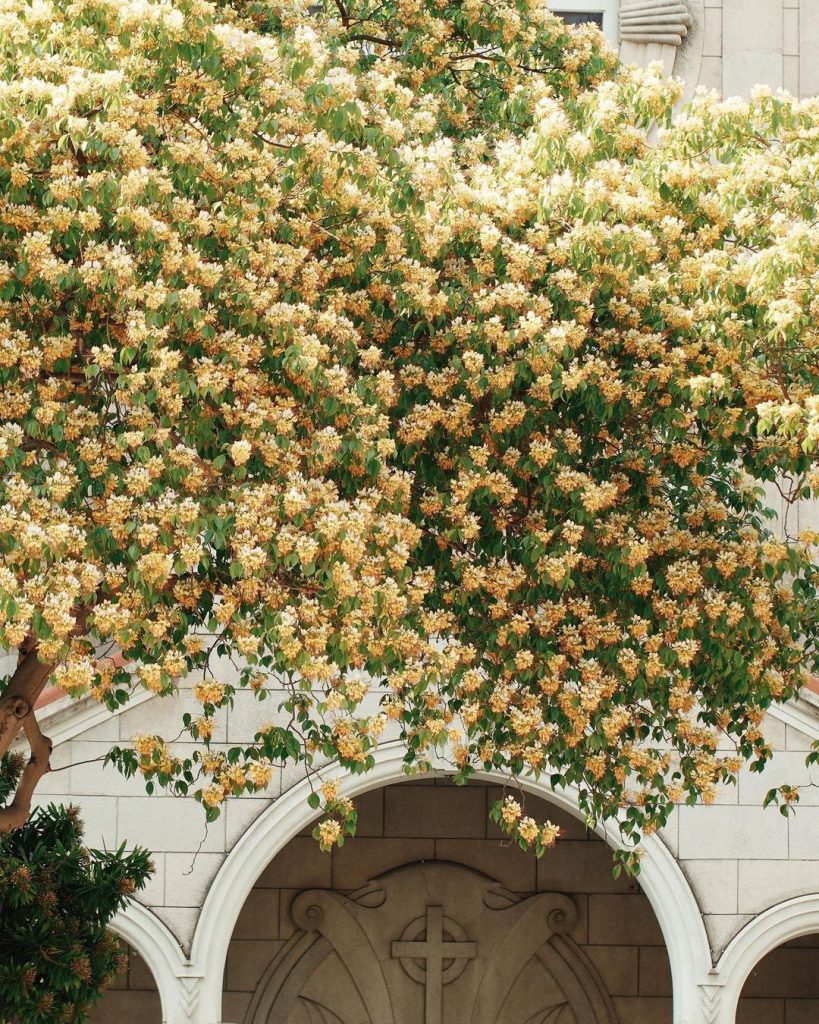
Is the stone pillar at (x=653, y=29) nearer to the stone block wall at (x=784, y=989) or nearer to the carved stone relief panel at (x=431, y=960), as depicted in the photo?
the carved stone relief panel at (x=431, y=960)

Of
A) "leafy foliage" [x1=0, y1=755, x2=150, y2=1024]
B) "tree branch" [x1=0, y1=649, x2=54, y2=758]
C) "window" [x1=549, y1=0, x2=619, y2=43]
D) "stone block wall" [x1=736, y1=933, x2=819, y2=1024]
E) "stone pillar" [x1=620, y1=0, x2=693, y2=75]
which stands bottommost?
"leafy foliage" [x1=0, y1=755, x2=150, y2=1024]

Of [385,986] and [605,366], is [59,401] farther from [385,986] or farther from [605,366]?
[385,986]

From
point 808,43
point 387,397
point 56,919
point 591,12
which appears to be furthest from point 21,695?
point 808,43

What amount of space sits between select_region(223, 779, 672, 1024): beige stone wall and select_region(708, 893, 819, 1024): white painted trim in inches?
134

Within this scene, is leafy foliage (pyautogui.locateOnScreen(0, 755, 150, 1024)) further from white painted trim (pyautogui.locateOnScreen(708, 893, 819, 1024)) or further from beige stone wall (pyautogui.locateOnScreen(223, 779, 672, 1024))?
beige stone wall (pyautogui.locateOnScreen(223, 779, 672, 1024))

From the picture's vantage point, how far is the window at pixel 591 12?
1514cm

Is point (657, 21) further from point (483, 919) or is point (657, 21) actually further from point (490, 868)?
point (483, 919)

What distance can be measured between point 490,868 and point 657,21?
832 centimetres

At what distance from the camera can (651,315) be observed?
7.92 m

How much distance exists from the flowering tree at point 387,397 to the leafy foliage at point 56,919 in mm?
388

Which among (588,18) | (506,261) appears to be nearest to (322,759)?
(506,261)

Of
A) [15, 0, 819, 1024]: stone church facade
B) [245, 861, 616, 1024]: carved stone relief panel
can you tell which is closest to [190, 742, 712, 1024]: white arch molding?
[15, 0, 819, 1024]: stone church facade

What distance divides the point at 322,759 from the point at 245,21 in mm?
5185

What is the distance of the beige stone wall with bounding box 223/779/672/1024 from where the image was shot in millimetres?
14414
